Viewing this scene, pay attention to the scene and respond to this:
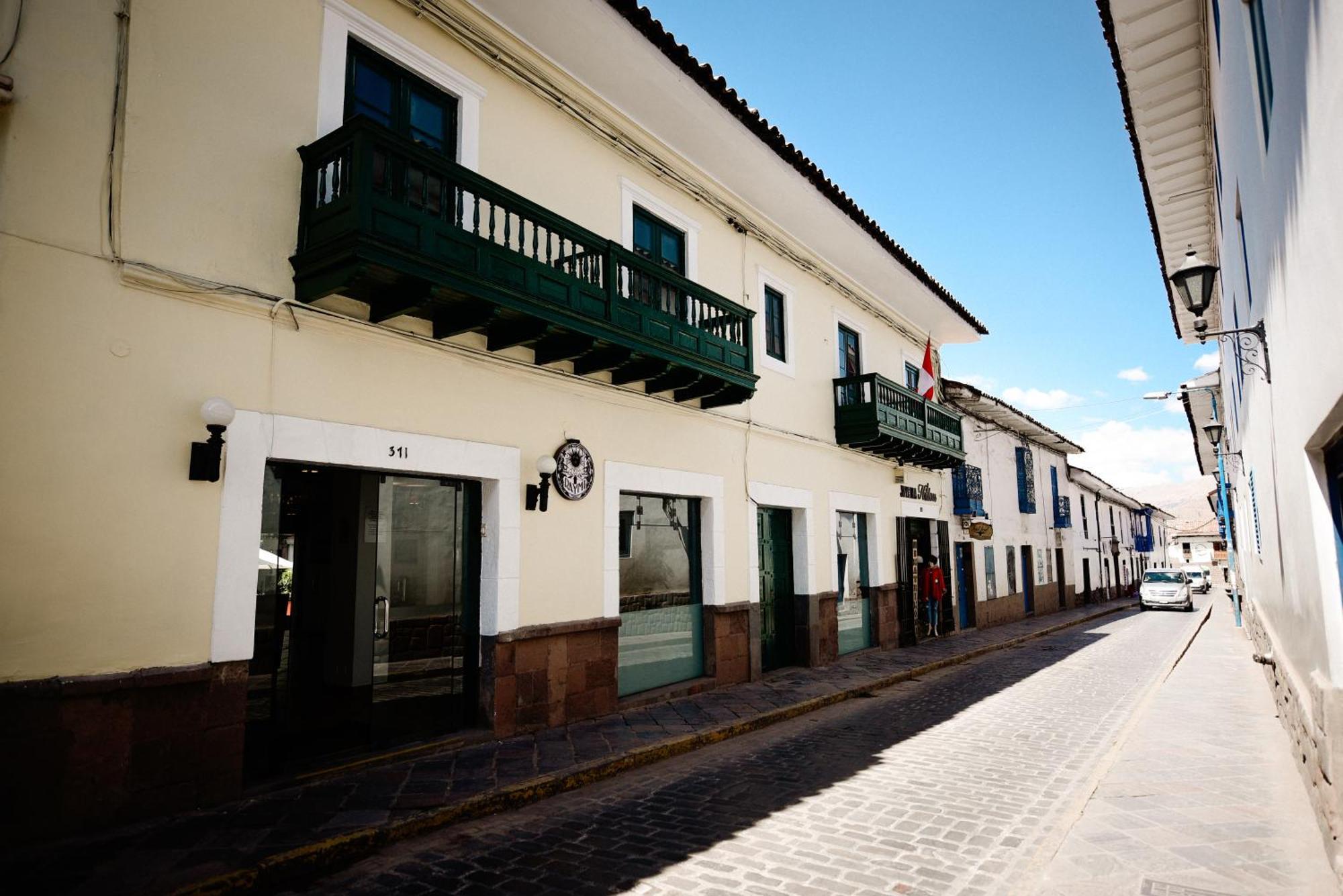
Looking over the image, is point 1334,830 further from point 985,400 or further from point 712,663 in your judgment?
point 985,400

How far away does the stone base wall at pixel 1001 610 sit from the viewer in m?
19.5

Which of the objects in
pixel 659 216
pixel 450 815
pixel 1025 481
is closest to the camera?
pixel 450 815

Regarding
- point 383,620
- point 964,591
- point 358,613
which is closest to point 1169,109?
point 383,620

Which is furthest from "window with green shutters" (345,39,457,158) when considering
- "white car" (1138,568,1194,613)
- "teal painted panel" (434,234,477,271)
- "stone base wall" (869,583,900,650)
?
"white car" (1138,568,1194,613)

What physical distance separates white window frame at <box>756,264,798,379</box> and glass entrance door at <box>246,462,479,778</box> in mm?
5780

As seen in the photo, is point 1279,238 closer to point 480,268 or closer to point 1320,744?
point 1320,744

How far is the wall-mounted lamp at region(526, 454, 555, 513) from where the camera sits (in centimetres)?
762

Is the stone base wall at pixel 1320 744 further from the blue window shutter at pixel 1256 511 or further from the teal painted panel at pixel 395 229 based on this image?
the teal painted panel at pixel 395 229

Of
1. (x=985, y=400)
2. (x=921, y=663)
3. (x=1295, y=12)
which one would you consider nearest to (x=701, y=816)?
(x=1295, y=12)

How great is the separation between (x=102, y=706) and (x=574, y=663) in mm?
4207

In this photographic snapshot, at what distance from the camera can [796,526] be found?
1252 centimetres

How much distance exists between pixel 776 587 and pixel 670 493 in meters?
3.52

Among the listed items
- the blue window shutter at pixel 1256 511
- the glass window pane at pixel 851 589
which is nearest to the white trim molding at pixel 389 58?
the glass window pane at pixel 851 589

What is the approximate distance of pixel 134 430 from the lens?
4973 mm
